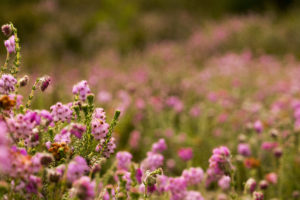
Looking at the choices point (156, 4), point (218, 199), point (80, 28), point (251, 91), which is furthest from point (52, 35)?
point (218, 199)

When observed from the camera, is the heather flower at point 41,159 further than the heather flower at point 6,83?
No

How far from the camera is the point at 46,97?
396 centimetres

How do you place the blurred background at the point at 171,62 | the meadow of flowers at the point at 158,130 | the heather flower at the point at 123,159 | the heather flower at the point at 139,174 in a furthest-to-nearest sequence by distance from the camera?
1. the blurred background at the point at 171,62
2. the heather flower at the point at 123,159
3. the heather flower at the point at 139,174
4. the meadow of flowers at the point at 158,130

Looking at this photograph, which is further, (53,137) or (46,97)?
(46,97)

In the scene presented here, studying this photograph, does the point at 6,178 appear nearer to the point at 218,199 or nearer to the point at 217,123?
the point at 218,199

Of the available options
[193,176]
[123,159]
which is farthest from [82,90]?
[193,176]

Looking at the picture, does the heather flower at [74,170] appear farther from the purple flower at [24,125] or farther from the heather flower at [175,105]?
the heather flower at [175,105]

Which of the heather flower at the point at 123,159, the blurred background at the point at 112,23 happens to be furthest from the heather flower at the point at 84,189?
the blurred background at the point at 112,23

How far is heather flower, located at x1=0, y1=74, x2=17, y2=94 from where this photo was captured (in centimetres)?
106

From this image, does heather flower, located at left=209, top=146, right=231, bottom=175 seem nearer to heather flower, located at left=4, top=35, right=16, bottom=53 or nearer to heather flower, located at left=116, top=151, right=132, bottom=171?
heather flower, located at left=116, top=151, right=132, bottom=171

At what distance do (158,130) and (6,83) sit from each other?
2031 millimetres

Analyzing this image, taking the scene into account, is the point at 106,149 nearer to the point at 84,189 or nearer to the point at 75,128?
the point at 75,128

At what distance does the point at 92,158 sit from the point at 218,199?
0.81m

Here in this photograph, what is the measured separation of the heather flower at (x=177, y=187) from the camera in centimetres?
136
